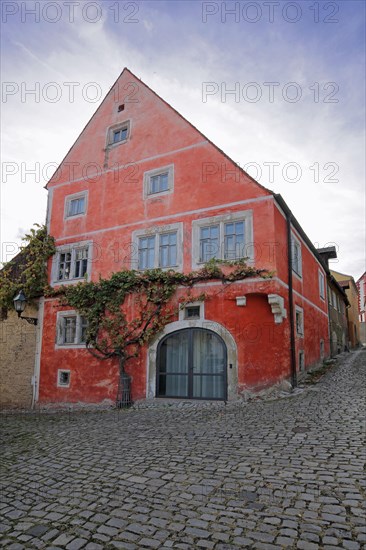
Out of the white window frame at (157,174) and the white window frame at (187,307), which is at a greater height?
the white window frame at (157,174)

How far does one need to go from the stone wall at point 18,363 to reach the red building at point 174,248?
0.70 m

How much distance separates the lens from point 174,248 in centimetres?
1338

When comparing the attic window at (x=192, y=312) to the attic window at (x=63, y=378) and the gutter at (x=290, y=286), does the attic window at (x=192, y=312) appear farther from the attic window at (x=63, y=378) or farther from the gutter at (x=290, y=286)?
the attic window at (x=63, y=378)

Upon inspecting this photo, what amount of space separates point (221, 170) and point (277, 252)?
3.50 meters

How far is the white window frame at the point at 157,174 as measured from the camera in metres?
14.0

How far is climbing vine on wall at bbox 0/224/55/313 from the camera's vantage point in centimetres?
1583

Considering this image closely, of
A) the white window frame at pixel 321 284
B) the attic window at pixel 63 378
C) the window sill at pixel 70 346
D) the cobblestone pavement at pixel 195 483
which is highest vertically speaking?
the white window frame at pixel 321 284

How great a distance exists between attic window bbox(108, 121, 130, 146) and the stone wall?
7.76 meters

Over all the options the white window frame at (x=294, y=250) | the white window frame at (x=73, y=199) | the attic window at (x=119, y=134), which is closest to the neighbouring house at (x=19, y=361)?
the white window frame at (x=73, y=199)

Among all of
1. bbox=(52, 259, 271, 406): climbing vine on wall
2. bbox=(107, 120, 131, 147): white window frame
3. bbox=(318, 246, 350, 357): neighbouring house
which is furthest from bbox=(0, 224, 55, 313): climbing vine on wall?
bbox=(318, 246, 350, 357): neighbouring house

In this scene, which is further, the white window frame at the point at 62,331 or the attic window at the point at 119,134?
the attic window at the point at 119,134

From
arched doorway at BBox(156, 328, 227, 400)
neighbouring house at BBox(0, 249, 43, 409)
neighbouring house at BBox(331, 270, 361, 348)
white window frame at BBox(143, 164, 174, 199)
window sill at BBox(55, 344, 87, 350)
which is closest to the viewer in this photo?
arched doorway at BBox(156, 328, 227, 400)

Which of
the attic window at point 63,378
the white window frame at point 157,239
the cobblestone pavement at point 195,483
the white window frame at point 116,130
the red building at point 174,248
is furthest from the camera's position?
the white window frame at point 116,130

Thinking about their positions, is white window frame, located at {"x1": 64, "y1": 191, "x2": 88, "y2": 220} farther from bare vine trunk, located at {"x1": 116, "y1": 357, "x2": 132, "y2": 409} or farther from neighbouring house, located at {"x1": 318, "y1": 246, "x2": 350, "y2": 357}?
neighbouring house, located at {"x1": 318, "y1": 246, "x2": 350, "y2": 357}
